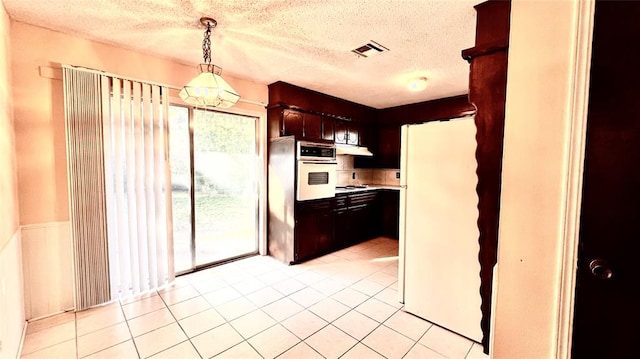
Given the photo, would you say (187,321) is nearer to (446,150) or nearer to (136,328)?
(136,328)

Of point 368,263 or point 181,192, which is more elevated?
point 181,192

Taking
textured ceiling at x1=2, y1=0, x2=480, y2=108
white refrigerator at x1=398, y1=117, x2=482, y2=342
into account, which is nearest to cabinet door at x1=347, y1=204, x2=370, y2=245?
white refrigerator at x1=398, y1=117, x2=482, y2=342

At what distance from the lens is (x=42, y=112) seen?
233 centimetres

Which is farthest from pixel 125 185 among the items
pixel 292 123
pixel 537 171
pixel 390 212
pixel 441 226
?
pixel 390 212

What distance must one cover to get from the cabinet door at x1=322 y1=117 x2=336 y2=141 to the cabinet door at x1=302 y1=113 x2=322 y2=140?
0.09 metres

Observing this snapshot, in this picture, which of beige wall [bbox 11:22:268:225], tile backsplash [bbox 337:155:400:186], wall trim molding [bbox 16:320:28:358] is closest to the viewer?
wall trim molding [bbox 16:320:28:358]

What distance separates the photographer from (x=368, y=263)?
3721 millimetres

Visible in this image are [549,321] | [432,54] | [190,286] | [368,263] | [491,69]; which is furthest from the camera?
[368,263]

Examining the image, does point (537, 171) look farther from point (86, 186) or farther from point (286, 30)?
point (86, 186)

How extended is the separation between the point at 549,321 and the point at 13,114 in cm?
354

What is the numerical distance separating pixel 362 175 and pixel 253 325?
13.1ft

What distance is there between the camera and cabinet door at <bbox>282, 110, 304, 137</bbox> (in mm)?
3736

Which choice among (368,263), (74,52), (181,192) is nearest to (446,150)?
(368,263)

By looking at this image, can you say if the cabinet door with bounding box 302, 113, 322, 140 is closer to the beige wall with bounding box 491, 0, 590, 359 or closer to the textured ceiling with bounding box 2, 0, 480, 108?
the textured ceiling with bounding box 2, 0, 480, 108
